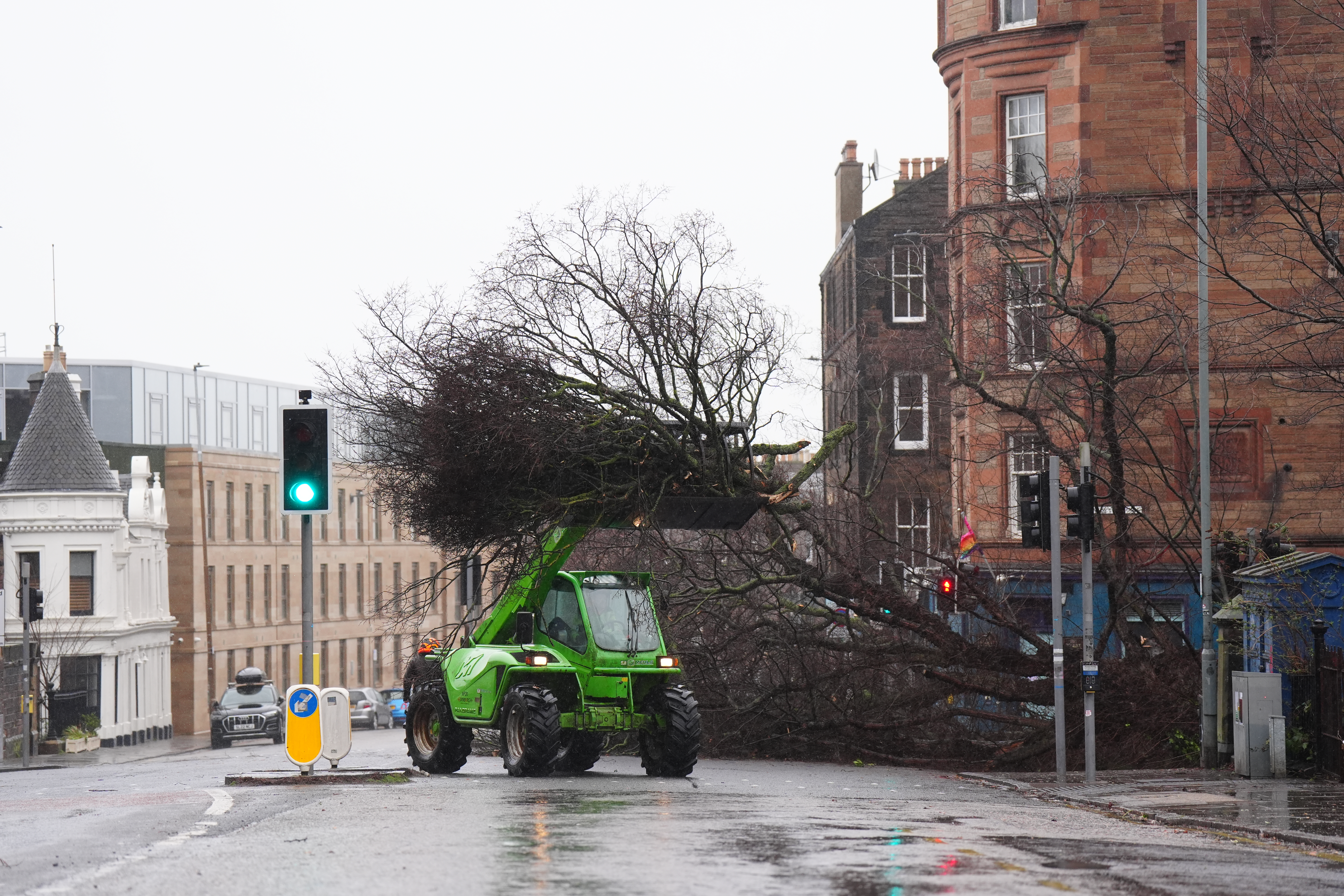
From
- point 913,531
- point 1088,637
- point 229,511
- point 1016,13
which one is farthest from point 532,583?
point 229,511

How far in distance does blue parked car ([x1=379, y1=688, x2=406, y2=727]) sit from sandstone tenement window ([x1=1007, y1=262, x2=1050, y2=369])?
3825 centimetres

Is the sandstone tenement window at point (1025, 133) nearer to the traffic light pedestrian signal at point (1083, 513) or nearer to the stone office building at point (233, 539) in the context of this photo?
the traffic light pedestrian signal at point (1083, 513)

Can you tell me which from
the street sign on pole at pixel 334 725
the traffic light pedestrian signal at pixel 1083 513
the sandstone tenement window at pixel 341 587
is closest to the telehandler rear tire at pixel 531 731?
the street sign on pole at pixel 334 725

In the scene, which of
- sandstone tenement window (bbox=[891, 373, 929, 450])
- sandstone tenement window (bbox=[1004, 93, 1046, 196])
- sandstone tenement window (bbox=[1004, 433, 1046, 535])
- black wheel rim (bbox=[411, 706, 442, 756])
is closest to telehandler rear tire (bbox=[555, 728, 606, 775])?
black wheel rim (bbox=[411, 706, 442, 756])

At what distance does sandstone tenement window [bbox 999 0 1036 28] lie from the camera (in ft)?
122

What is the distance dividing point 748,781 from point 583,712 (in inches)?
90.3

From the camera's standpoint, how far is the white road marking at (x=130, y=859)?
30.9 feet

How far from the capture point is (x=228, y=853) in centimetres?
1084

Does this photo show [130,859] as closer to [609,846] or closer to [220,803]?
[609,846]

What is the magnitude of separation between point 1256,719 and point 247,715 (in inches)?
1507

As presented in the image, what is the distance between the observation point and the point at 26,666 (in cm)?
4319

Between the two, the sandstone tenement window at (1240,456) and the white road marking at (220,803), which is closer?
the white road marking at (220,803)

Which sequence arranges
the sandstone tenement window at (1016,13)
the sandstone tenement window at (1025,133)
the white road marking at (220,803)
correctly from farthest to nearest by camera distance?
the sandstone tenement window at (1016,13)
the sandstone tenement window at (1025,133)
the white road marking at (220,803)

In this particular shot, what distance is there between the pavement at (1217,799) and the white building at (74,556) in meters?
48.7
